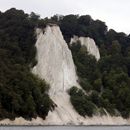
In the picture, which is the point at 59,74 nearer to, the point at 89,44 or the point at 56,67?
the point at 56,67

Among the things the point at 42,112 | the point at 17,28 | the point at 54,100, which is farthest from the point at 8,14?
the point at 42,112

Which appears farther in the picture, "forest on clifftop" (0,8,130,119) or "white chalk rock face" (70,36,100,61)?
"white chalk rock face" (70,36,100,61)

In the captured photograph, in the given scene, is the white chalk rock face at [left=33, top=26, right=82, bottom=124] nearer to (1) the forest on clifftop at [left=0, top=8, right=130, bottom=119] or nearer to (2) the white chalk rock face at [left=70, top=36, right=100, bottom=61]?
(1) the forest on clifftop at [left=0, top=8, right=130, bottom=119]

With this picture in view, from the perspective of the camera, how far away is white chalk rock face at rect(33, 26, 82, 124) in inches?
4387

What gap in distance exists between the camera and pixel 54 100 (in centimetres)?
11019

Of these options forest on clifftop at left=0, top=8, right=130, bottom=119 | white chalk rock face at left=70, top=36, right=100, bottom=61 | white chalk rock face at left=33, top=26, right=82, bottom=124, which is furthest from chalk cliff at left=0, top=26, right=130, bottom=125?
white chalk rock face at left=70, top=36, right=100, bottom=61

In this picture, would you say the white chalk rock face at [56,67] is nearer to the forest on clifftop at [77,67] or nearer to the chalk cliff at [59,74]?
the chalk cliff at [59,74]

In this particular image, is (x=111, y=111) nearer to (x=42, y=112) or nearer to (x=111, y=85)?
(x=111, y=85)

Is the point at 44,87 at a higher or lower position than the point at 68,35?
lower

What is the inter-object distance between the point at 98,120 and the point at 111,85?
41.7 feet

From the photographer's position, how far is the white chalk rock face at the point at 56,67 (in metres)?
111

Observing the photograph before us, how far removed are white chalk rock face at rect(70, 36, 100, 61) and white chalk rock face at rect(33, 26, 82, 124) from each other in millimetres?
13975

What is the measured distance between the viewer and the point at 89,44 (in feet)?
456

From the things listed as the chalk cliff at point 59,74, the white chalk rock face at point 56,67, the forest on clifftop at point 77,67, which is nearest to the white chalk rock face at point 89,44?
the forest on clifftop at point 77,67
